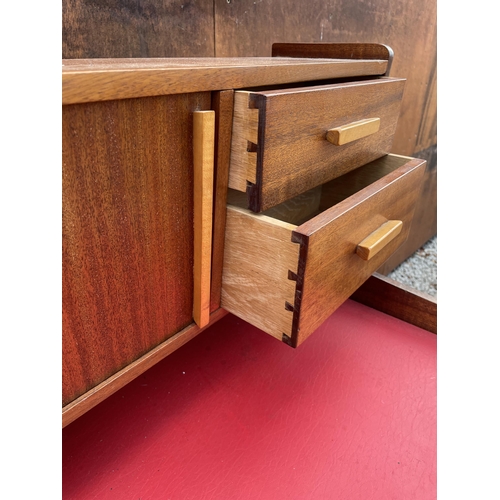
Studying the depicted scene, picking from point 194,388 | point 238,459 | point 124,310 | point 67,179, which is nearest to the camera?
point 67,179

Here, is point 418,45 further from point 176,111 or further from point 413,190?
point 176,111

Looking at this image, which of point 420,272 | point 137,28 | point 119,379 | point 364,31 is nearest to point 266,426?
point 119,379

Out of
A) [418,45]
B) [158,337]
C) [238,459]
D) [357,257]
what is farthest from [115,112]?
[418,45]

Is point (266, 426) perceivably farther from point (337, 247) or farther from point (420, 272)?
point (420, 272)

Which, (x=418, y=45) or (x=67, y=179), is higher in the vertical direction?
(x=418, y=45)

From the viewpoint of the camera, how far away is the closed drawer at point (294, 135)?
48 cm

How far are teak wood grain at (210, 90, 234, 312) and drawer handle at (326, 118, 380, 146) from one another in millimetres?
Answer: 160

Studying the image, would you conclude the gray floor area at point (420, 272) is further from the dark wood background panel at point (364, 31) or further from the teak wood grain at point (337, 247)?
the teak wood grain at point (337, 247)

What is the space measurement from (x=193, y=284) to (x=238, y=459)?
0.91 feet

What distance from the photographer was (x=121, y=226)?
43 centimetres

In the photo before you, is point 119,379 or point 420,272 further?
point 420,272

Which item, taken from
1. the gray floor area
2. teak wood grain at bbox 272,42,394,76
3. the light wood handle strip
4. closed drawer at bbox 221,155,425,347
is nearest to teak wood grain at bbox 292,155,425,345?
closed drawer at bbox 221,155,425,347

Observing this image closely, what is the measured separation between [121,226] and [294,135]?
0.24m

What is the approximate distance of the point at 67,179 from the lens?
37 cm
